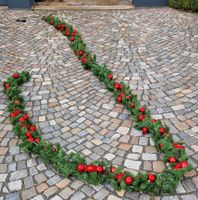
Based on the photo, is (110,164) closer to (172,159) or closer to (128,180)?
(128,180)

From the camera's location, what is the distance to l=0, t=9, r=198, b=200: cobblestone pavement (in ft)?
13.8

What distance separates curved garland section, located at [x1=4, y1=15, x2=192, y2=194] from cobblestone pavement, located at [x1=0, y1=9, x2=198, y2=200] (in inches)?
4.9

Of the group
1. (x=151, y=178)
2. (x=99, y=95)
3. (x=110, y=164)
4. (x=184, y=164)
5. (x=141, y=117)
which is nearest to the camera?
(x=151, y=178)

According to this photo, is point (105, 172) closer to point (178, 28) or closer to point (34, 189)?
point (34, 189)

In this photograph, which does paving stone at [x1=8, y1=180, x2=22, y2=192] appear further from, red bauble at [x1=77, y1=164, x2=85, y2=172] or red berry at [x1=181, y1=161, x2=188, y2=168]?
red berry at [x1=181, y1=161, x2=188, y2=168]

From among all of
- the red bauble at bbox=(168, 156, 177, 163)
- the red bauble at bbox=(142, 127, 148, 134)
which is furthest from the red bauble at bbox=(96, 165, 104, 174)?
the red bauble at bbox=(142, 127, 148, 134)

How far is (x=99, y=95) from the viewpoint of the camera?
20.1 feet

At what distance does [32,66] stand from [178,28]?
4.74m

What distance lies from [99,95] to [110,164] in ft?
6.89

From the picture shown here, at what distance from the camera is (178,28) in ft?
31.7

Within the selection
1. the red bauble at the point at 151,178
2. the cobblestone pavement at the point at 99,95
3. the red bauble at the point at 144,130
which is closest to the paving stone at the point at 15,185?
the cobblestone pavement at the point at 99,95

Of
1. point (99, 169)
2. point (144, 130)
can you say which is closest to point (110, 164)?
point (99, 169)

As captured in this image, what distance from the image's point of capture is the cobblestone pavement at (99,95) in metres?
4.21

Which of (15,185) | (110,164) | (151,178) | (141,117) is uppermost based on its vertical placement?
(141,117)
